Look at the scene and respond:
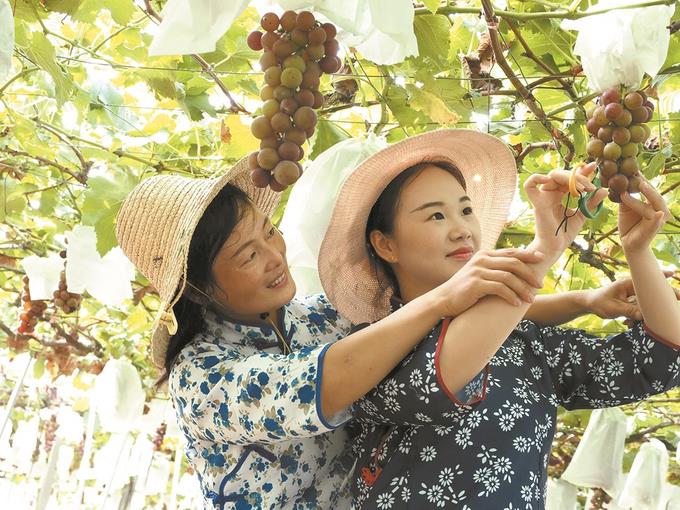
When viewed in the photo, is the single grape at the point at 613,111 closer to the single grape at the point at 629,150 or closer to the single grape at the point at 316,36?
the single grape at the point at 629,150

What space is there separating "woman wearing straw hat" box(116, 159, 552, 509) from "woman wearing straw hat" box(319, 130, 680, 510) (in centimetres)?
9

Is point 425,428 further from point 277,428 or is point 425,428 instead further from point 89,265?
point 89,265

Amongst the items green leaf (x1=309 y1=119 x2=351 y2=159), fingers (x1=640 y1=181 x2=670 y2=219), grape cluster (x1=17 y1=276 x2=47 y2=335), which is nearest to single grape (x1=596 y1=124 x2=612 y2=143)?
fingers (x1=640 y1=181 x2=670 y2=219)

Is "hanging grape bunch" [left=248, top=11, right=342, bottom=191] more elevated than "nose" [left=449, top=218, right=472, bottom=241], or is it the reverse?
"nose" [left=449, top=218, right=472, bottom=241]

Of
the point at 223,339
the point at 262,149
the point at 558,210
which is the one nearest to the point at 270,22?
the point at 262,149

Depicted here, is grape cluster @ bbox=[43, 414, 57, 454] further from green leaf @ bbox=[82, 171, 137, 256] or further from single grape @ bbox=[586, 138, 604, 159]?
single grape @ bbox=[586, 138, 604, 159]

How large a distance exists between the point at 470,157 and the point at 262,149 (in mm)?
722

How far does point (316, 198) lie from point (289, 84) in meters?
0.75

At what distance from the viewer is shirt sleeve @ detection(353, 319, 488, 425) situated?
1167 mm

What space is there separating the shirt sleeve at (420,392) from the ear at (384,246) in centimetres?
33

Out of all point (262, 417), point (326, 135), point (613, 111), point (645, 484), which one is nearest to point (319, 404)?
point (262, 417)

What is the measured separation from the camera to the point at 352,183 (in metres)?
1.55

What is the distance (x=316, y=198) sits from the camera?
1684 mm

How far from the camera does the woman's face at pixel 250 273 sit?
1.46 metres
